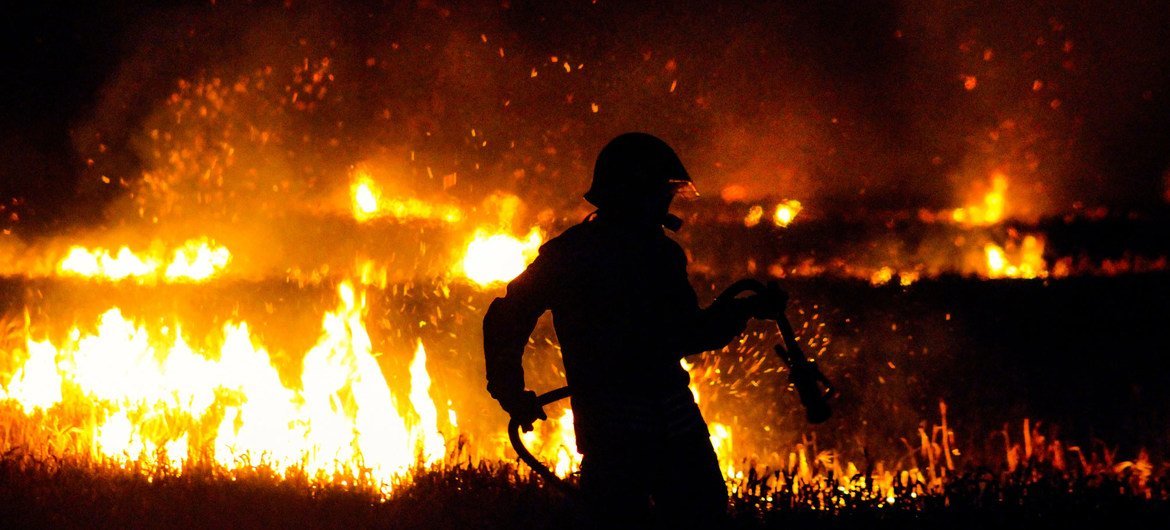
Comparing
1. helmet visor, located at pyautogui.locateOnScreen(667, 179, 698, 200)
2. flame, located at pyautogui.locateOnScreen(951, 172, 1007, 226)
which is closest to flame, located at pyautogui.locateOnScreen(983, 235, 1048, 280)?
flame, located at pyautogui.locateOnScreen(951, 172, 1007, 226)

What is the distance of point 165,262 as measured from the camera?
12.4 meters

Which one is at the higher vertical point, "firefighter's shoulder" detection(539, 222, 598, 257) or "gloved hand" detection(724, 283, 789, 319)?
"firefighter's shoulder" detection(539, 222, 598, 257)

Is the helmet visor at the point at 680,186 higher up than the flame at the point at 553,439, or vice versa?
the helmet visor at the point at 680,186

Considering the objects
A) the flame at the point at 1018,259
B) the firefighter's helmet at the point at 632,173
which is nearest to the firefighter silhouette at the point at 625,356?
the firefighter's helmet at the point at 632,173

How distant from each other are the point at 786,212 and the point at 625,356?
63.8 ft

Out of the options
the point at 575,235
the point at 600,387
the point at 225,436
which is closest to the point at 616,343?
the point at 600,387

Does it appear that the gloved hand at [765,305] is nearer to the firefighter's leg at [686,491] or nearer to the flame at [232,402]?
the firefighter's leg at [686,491]

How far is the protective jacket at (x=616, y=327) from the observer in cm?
362

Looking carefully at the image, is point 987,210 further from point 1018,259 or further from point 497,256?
point 497,256

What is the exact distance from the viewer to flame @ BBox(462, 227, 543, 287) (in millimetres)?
11008

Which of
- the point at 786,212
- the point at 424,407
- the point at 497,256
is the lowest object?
the point at 424,407

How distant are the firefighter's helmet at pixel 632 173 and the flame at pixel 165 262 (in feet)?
30.9

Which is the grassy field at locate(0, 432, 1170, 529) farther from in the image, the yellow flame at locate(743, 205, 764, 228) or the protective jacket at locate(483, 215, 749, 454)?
the yellow flame at locate(743, 205, 764, 228)

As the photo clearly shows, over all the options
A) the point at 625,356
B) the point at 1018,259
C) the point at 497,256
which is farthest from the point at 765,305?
the point at 1018,259
